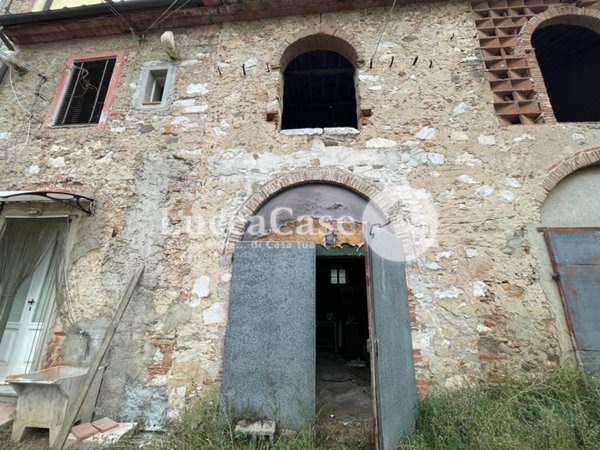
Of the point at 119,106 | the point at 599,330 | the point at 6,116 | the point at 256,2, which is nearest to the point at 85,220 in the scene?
the point at 119,106

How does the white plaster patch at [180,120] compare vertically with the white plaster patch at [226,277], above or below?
above

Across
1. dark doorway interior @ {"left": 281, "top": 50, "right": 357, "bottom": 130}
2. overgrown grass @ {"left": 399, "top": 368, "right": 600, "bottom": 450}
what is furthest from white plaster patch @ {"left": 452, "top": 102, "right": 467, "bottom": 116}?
overgrown grass @ {"left": 399, "top": 368, "right": 600, "bottom": 450}

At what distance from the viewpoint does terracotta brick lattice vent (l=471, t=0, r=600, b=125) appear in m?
4.30

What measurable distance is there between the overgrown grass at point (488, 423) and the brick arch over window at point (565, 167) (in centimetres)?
211

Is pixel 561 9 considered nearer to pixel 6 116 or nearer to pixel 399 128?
pixel 399 128

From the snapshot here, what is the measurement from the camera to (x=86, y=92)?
5406mm

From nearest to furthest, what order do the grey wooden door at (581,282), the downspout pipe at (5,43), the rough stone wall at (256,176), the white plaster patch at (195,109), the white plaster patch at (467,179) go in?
the grey wooden door at (581,282) → the rough stone wall at (256,176) → the white plaster patch at (467,179) → the white plaster patch at (195,109) → the downspout pipe at (5,43)

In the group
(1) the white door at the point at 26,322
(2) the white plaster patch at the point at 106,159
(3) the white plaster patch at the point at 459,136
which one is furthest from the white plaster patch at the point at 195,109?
(3) the white plaster patch at the point at 459,136

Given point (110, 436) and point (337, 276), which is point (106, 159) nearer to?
point (110, 436)

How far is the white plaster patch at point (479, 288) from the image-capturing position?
3.62m

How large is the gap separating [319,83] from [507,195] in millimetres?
4405

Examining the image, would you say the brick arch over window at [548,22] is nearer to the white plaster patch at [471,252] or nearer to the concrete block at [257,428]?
the white plaster patch at [471,252]

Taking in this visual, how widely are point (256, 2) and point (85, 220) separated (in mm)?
4373

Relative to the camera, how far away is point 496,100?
4.36 meters
